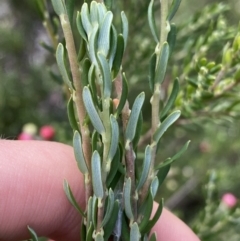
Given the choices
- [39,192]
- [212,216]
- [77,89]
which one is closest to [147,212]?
[77,89]

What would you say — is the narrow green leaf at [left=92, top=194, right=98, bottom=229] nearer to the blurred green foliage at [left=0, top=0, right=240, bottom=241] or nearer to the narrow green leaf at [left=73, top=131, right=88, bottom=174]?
the narrow green leaf at [left=73, top=131, right=88, bottom=174]

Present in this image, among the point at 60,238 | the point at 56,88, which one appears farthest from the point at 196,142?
the point at 60,238

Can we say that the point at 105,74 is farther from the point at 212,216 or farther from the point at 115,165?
the point at 212,216

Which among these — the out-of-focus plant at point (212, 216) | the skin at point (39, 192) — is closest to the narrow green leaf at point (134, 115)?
the skin at point (39, 192)

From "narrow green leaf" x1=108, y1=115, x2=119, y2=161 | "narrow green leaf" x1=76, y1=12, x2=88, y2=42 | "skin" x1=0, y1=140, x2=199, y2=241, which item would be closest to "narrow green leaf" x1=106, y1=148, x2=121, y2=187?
"narrow green leaf" x1=108, y1=115, x2=119, y2=161

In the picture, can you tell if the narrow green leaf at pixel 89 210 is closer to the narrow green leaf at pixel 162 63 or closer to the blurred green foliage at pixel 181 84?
the narrow green leaf at pixel 162 63

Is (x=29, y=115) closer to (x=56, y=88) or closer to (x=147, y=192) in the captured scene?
(x=56, y=88)
